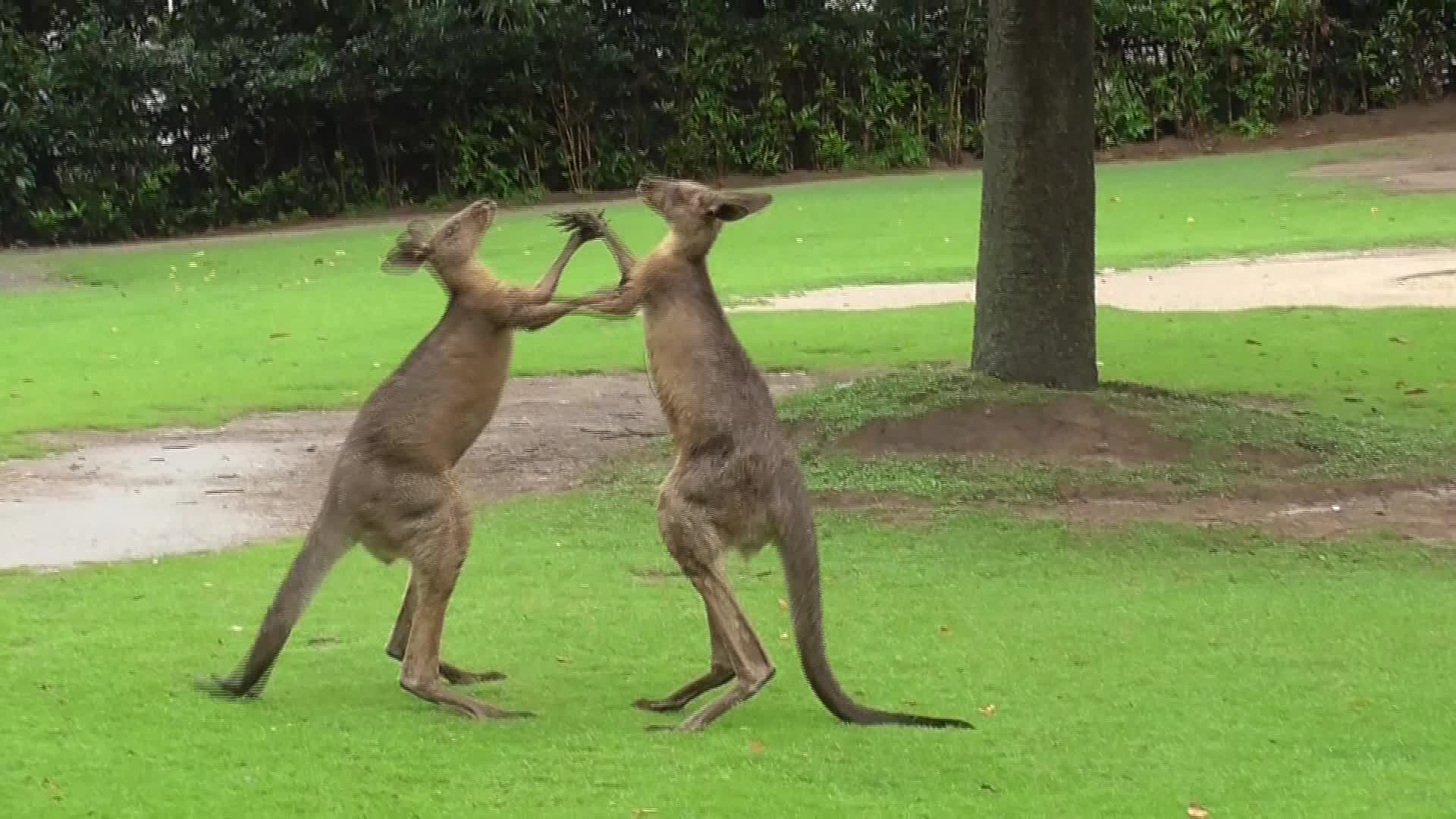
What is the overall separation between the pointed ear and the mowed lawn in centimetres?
158

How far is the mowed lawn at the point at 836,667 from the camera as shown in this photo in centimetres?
527

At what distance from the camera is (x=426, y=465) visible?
6.14 meters

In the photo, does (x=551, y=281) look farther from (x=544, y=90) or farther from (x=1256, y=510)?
(x=544, y=90)

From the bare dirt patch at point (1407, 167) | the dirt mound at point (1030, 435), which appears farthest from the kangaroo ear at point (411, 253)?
the bare dirt patch at point (1407, 167)

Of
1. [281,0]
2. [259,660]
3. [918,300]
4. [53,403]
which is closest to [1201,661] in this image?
[259,660]

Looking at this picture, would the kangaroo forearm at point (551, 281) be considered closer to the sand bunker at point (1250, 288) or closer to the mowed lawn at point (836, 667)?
the mowed lawn at point (836, 667)

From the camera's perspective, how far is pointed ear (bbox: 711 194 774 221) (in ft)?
20.3

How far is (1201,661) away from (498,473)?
4.86 metres

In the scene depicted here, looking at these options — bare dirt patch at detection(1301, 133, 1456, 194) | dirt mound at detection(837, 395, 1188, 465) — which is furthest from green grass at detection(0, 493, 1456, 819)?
bare dirt patch at detection(1301, 133, 1456, 194)

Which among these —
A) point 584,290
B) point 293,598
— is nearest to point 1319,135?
point 584,290

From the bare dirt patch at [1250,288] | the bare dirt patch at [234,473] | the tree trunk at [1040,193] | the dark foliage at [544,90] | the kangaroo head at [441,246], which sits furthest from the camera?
the dark foliage at [544,90]

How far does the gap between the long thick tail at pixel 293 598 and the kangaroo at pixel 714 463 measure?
104 cm

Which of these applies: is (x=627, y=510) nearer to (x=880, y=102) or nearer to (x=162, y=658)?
(x=162, y=658)

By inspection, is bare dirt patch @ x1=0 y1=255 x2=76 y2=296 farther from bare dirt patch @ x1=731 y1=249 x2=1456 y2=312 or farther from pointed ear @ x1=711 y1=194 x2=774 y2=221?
pointed ear @ x1=711 y1=194 x2=774 y2=221
